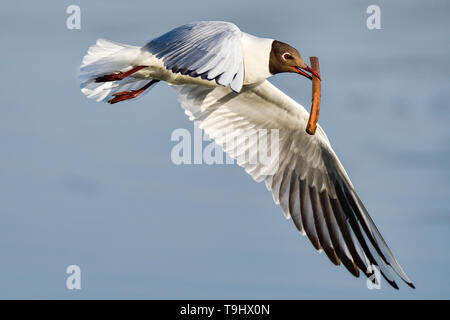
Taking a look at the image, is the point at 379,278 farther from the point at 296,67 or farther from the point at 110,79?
the point at 110,79

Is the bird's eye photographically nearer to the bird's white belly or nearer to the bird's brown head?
the bird's brown head

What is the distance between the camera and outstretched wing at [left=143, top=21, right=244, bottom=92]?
198 inches

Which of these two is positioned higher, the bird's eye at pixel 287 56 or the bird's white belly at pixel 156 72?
the bird's eye at pixel 287 56

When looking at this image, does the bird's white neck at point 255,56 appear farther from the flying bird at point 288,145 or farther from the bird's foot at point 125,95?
the bird's foot at point 125,95

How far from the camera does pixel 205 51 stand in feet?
17.2

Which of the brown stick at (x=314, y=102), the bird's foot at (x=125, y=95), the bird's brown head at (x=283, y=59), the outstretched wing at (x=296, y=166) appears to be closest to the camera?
the bird's brown head at (x=283, y=59)

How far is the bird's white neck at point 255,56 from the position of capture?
20.4 feet

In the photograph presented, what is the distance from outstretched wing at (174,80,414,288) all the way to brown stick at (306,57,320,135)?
0.46 meters

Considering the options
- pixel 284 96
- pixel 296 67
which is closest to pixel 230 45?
pixel 296 67

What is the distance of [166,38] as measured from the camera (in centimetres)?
578

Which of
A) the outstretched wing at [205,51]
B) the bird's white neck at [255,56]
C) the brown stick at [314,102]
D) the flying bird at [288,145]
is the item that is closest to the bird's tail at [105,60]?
the flying bird at [288,145]

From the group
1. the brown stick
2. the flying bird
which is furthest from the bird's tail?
the brown stick

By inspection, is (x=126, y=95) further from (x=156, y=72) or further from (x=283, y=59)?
(x=283, y=59)

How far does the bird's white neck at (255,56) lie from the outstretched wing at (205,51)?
0.45 meters
